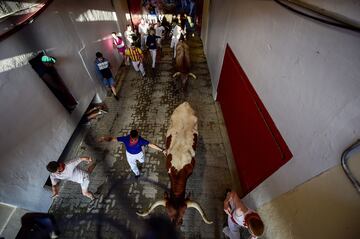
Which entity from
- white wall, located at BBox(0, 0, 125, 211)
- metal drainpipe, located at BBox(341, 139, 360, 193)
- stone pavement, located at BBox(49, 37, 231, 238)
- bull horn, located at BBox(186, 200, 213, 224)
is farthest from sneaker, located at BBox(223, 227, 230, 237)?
white wall, located at BBox(0, 0, 125, 211)

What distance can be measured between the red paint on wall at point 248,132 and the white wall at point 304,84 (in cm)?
17

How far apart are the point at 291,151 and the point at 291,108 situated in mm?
682

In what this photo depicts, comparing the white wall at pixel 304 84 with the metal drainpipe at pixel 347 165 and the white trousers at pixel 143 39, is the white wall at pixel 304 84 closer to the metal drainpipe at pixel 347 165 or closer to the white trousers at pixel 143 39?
the metal drainpipe at pixel 347 165

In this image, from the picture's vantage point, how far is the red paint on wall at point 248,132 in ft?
11.0

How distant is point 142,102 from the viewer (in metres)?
7.47

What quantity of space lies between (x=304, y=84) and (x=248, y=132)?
2080mm

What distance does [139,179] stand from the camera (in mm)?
5086

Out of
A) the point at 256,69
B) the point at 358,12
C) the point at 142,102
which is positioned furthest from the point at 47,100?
the point at 358,12

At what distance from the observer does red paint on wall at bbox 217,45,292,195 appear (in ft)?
11.0

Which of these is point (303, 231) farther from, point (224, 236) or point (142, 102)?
point (142, 102)

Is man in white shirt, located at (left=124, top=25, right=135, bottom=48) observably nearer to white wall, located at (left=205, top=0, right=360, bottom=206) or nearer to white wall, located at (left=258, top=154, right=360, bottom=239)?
white wall, located at (left=205, top=0, right=360, bottom=206)

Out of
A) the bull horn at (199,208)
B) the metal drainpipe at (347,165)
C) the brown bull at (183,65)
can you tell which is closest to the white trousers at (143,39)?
the brown bull at (183,65)

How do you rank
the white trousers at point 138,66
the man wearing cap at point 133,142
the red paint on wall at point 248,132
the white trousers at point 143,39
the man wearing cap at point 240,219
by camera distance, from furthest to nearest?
1. the white trousers at point 143,39
2. the white trousers at point 138,66
3. the man wearing cap at point 133,142
4. the red paint on wall at point 248,132
5. the man wearing cap at point 240,219

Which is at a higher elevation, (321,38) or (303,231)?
(321,38)
